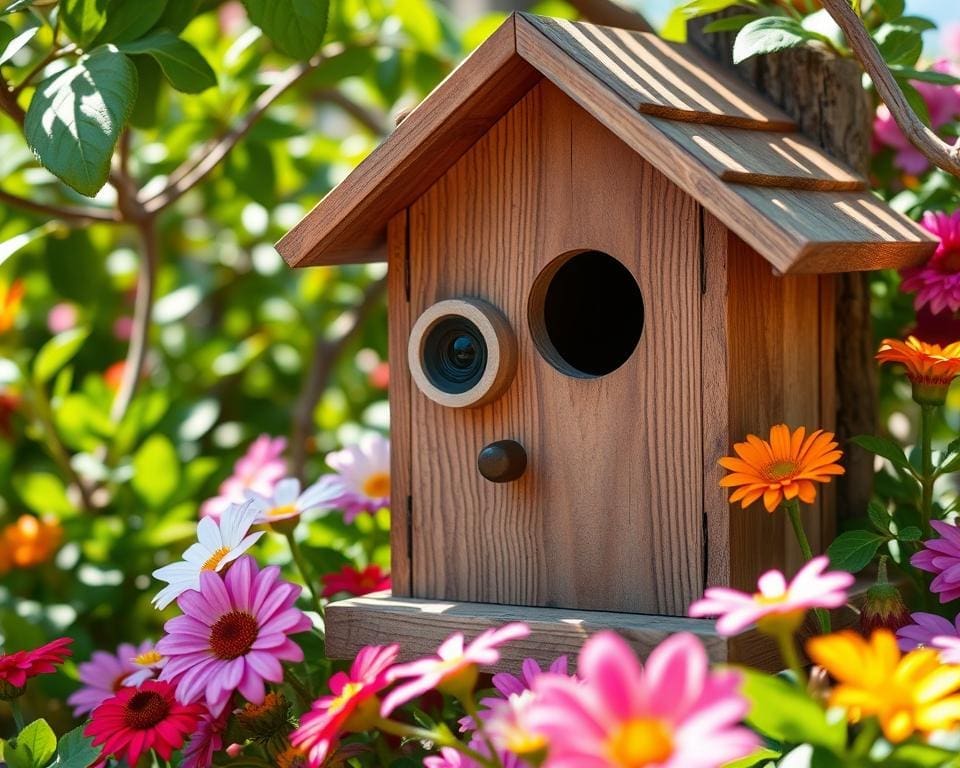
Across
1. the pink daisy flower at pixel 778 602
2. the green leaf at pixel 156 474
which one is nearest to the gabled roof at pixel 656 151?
the pink daisy flower at pixel 778 602

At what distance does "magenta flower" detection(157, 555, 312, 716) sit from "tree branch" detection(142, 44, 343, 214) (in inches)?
36.0

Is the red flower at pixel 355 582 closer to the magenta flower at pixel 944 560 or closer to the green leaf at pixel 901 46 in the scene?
the magenta flower at pixel 944 560

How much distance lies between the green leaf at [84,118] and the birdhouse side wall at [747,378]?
2.15 ft

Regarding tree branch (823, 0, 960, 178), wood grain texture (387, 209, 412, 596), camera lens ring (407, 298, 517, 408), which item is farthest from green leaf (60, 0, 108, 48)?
tree branch (823, 0, 960, 178)

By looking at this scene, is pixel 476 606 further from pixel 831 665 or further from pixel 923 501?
pixel 831 665

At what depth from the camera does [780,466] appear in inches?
49.5

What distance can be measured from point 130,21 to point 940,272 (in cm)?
104

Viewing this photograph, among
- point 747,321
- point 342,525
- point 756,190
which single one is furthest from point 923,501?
point 342,525

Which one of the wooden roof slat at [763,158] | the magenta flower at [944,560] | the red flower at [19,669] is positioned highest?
the wooden roof slat at [763,158]

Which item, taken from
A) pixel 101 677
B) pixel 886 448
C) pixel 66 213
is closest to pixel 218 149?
pixel 66 213

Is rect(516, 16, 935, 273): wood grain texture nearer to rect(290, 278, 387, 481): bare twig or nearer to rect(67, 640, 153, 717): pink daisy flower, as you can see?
rect(67, 640, 153, 717): pink daisy flower

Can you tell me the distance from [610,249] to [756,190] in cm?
19

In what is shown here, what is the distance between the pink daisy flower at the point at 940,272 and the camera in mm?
1480

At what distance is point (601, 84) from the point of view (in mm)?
1346
